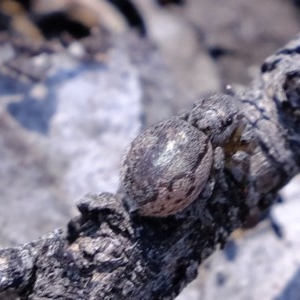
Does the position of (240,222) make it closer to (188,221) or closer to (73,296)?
(188,221)

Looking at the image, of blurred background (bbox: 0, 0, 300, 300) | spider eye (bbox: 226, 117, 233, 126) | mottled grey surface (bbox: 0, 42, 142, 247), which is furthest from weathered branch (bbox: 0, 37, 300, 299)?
mottled grey surface (bbox: 0, 42, 142, 247)

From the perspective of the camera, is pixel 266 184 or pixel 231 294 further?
pixel 231 294

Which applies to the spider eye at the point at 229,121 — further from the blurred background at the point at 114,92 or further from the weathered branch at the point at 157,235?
the blurred background at the point at 114,92

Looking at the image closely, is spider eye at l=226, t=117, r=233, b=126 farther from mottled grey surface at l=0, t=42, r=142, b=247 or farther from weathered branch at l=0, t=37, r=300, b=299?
mottled grey surface at l=0, t=42, r=142, b=247

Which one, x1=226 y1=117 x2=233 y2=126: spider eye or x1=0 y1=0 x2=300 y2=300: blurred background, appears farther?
x1=0 y1=0 x2=300 y2=300: blurred background

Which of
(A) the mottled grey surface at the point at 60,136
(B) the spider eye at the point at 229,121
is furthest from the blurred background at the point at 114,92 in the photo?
(B) the spider eye at the point at 229,121

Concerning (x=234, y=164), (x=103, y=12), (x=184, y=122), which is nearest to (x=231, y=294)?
(x=234, y=164)
